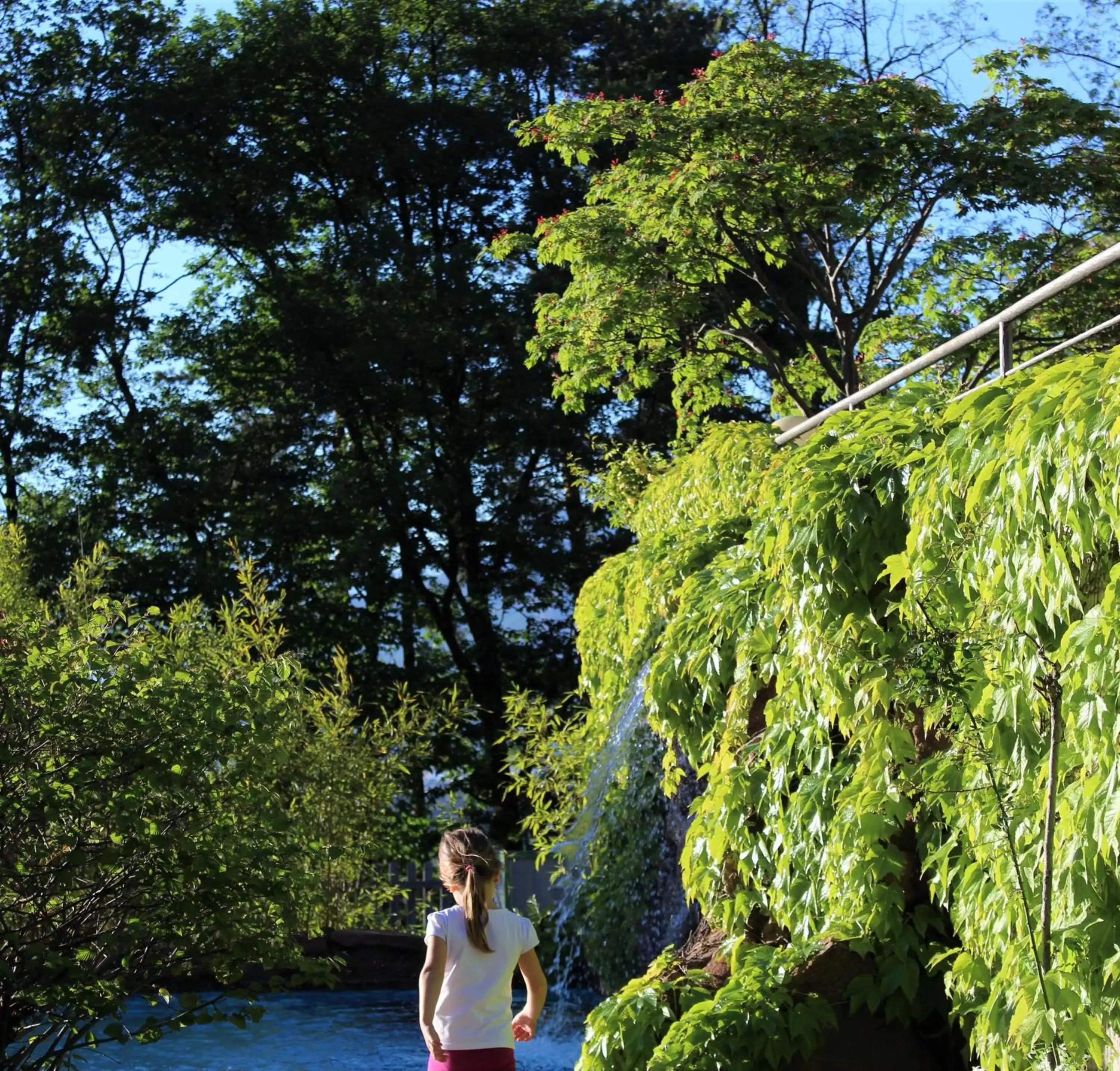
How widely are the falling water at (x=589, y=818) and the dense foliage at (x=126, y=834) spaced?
8.73 ft

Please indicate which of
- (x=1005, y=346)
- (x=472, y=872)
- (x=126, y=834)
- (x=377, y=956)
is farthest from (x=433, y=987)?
(x=377, y=956)

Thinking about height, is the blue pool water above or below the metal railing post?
below

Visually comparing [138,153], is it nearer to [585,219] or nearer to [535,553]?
[535,553]

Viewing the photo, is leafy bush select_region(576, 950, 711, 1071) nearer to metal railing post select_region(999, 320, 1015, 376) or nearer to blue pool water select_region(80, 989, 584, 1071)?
metal railing post select_region(999, 320, 1015, 376)

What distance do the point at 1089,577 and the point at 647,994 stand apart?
8.02 feet

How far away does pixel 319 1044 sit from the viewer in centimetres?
944

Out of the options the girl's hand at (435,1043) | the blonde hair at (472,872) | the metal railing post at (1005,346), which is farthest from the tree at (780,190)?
the girl's hand at (435,1043)

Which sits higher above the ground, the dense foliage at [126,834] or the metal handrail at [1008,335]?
the metal handrail at [1008,335]

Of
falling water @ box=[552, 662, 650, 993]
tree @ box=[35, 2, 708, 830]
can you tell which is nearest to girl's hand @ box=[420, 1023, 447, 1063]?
falling water @ box=[552, 662, 650, 993]

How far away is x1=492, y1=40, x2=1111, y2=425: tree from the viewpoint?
12.5 meters

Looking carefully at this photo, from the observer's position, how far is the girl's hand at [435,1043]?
13.5 feet

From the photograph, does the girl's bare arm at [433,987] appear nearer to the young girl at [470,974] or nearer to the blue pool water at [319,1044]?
the young girl at [470,974]

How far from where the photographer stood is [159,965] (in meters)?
5.16

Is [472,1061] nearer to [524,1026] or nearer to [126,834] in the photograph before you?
[524,1026]
